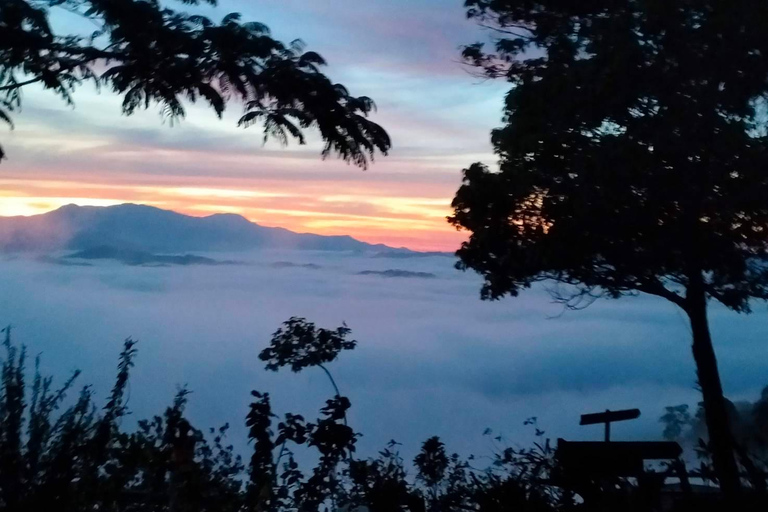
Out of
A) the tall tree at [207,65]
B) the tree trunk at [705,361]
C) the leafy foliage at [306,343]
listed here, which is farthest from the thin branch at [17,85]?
the tree trunk at [705,361]

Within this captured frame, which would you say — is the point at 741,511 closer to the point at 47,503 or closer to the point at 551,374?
the point at 47,503

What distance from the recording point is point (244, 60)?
5586mm

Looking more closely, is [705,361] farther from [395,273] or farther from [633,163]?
→ [395,273]

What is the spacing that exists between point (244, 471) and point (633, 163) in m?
4.88

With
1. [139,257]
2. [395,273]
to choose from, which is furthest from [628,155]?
[139,257]

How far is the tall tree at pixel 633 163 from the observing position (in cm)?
743

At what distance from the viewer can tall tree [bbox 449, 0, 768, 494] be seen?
24.4ft

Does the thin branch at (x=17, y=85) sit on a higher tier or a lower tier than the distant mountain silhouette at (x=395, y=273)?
higher

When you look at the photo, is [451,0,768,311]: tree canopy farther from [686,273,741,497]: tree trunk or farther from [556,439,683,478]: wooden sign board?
[556,439,683,478]: wooden sign board

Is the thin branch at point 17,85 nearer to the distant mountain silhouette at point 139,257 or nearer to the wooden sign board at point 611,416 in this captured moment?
the wooden sign board at point 611,416

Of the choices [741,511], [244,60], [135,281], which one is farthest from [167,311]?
[741,511]

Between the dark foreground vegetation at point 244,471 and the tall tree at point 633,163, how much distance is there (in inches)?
73.6

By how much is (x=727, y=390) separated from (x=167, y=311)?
11442mm

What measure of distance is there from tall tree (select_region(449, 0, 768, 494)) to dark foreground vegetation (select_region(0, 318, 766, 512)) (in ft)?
6.13
